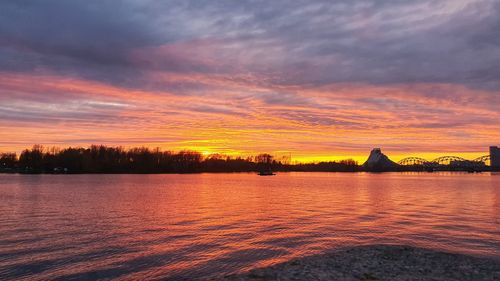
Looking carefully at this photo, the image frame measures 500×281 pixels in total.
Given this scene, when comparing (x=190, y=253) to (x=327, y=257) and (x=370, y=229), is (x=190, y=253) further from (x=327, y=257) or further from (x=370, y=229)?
(x=370, y=229)

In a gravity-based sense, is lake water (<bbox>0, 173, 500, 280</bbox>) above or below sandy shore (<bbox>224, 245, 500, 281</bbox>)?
below

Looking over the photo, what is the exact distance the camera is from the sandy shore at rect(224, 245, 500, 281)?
20047 mm

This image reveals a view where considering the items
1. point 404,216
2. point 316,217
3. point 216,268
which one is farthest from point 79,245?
point 404,216

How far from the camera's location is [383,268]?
21875 mm

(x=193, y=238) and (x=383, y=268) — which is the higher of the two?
(x=383, y=268)

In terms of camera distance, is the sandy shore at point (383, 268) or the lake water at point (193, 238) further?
the lake water at point (193, 238)

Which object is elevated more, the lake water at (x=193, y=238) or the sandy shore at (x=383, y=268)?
the sandy shore at (x=383, y=268)

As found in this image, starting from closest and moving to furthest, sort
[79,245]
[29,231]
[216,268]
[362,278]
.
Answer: [362,278], [216,268], [79,245], [29,231]

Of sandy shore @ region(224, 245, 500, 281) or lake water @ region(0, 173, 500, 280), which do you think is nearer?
sandy shore @ region(224, 245, 500, 281)

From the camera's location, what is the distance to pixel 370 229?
40.9 m

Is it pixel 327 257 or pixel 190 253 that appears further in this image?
pixel 190 253

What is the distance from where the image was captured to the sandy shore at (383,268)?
65.8 ft

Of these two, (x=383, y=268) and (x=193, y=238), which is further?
(x=193, y=238)

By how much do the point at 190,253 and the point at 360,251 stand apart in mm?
11478
